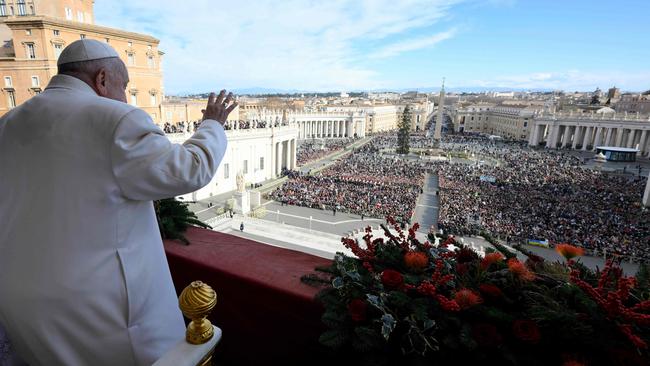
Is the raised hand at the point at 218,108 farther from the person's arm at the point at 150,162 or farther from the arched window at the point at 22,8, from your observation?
the arched window at the point at 22,8

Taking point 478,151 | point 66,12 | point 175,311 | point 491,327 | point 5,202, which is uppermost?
point 66,12

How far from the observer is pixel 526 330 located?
4.35 ft

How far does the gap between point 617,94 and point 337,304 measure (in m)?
126

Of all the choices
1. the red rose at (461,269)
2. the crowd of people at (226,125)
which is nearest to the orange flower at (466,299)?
the red rose at (461,269)

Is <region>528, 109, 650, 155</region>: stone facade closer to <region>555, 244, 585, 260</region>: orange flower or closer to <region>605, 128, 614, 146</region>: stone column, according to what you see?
<region>605, 128, 614, 146</region>: stone column

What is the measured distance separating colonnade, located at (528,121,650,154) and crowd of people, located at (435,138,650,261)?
23592 mm

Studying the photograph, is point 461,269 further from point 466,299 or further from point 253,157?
point 253,157

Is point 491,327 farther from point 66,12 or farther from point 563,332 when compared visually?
point 66,12

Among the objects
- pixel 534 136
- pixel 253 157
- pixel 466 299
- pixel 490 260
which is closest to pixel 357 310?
pixel 466 299

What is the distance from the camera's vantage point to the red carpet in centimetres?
193

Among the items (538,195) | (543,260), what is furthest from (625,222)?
(543,260)

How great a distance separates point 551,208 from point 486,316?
75.9ft

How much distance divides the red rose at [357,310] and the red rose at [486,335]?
45 centimetres

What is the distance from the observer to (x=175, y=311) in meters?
1.59
